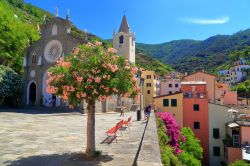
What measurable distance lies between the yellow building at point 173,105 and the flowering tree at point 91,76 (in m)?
34.6

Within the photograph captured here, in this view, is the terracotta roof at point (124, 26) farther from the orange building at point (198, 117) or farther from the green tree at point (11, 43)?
the green tree at point (11, 43)

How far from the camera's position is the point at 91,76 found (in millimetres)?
8375

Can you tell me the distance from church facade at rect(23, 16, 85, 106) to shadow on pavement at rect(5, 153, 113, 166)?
25253 millimetres

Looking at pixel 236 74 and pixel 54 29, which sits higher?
pixel 236 74

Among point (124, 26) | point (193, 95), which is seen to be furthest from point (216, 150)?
point (124, 26)

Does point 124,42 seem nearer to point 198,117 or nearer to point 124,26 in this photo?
point 124,26

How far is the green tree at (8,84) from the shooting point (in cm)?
3291

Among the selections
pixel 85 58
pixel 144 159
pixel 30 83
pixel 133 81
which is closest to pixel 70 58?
pixel 85 58

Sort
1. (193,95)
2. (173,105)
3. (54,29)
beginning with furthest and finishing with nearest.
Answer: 1. (193,95)
2. (173,105)
3. (54,29)

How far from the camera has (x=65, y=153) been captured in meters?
9.66

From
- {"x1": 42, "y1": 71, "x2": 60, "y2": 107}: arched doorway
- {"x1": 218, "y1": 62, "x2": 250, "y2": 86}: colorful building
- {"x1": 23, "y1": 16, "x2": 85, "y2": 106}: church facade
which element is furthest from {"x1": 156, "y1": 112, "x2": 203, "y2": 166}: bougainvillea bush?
{"x1": 218, "y1": 62, "x2": 250, "y2": 86}: colorful building

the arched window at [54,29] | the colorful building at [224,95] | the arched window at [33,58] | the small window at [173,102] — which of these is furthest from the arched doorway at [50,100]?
the colorful building at [224,95]

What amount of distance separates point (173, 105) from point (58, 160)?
36290 millimetres

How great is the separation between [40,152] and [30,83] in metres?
29.7
